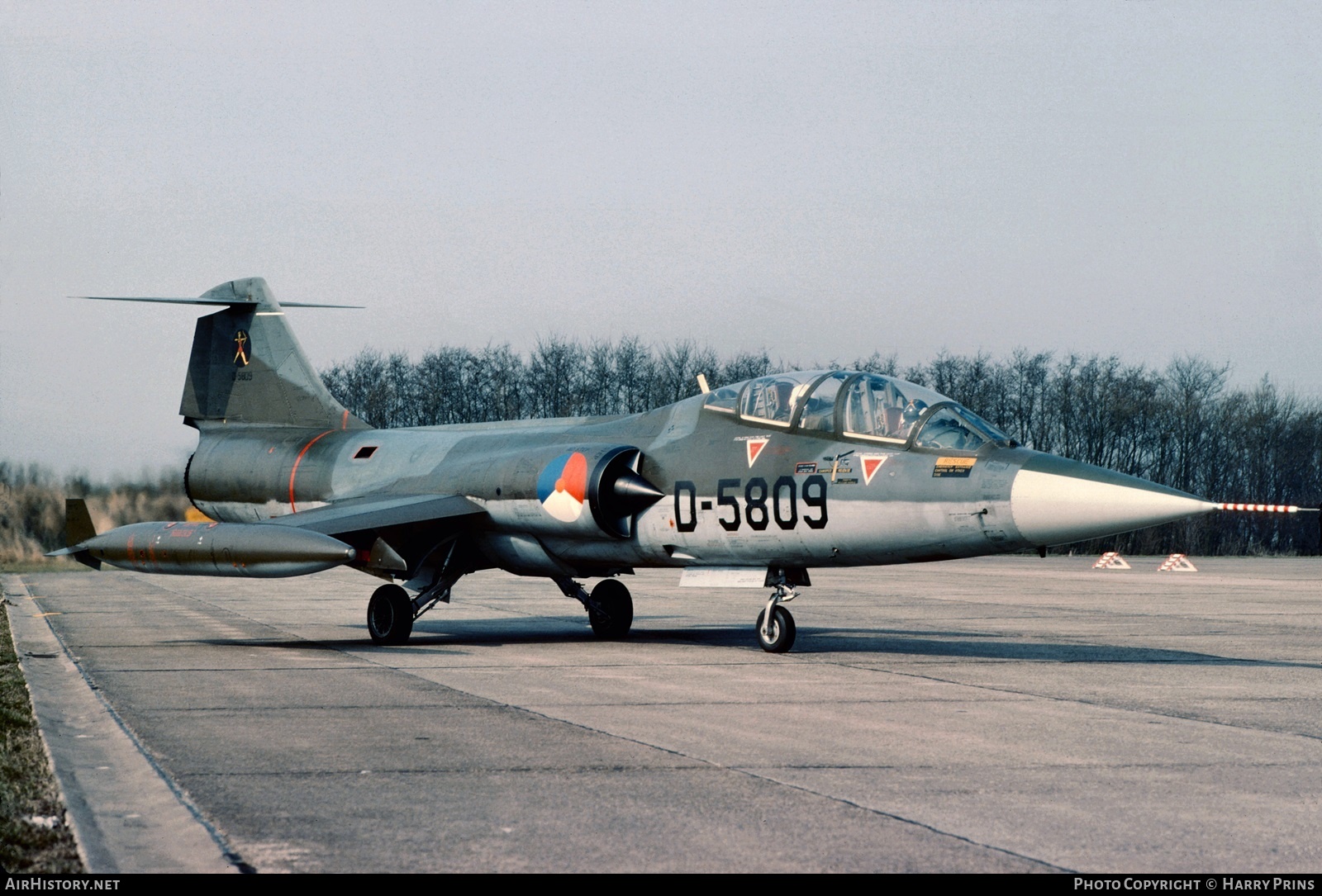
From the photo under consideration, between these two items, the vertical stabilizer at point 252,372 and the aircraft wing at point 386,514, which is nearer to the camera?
the aircraft wing at point 386,514

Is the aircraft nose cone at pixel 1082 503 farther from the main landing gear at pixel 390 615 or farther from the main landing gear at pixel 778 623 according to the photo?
the main landing gear at pixel 390 615

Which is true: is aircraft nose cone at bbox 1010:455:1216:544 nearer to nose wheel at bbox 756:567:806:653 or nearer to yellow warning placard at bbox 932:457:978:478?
yellow warning placard at bbox 932:457:978:478

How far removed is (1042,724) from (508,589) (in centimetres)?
2033

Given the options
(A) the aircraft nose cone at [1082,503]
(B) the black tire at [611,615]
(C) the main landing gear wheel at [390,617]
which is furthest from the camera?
(B) the black tire at [611,615]

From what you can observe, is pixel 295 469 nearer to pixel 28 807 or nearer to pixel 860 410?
pixel 860 410

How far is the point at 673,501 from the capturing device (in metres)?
14.0

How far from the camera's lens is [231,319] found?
1952 cm

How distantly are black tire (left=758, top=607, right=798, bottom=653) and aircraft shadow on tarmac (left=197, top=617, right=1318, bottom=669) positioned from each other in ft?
0.52

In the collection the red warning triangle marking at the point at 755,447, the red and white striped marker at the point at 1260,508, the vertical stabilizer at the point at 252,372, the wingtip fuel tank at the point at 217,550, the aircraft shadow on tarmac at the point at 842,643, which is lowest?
the aircraft shadow on tarmac at the point at 842,643

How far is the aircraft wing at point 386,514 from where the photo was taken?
1474cm

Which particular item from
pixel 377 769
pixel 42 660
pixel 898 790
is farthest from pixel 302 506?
pixel 898 790

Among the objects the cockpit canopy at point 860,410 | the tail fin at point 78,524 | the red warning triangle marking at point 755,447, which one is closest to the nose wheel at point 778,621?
the red warning triangle marking at point 755,447

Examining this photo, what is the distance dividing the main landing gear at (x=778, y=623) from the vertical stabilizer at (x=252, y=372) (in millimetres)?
7485
